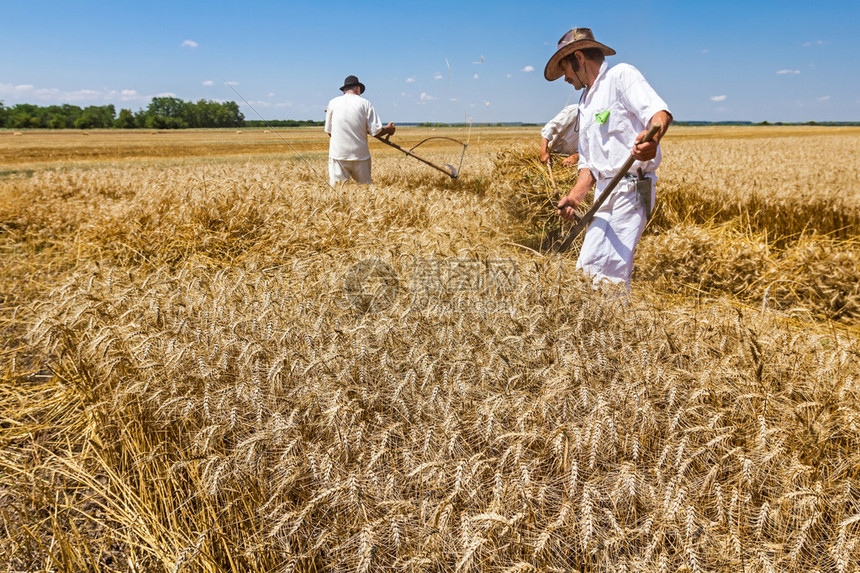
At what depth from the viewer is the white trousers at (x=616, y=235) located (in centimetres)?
290

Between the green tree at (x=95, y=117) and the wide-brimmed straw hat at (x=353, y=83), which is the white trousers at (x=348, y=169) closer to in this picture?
the wide-brimmed straw hat at (x=353, y=83)

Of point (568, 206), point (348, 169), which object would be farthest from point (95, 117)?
point (568, 206)

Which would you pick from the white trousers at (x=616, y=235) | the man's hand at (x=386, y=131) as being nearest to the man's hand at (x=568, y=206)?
the white trousers at (x=616, y=235)

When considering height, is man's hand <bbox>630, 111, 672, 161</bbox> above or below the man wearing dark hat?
below

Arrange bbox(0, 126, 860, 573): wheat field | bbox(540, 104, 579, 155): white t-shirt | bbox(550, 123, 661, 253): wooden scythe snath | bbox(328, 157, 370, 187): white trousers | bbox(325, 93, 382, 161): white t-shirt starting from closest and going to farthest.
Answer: bbox(0, 126, 860, 573): wheat field → bbox(550, 123, 661, 253): wooden scythe snath → bbox(540, 104, 579, 155): white t-shirt → bbox(325, 93, 382, 161): white t-shirt → bbox(328, 157, 370, 187): white trousers

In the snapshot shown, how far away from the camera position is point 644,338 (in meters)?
2.23

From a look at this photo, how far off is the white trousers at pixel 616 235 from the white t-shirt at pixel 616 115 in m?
0.16

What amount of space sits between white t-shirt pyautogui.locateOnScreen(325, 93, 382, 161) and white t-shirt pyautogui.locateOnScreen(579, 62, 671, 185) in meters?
3.60

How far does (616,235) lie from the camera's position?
9.84ft

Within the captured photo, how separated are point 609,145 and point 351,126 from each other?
3987 mm

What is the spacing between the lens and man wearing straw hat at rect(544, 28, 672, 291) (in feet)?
9.09

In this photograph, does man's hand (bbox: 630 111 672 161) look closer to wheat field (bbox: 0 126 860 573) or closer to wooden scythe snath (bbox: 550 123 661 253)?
wooden scythe snath (bbox: 550 123 661 253)

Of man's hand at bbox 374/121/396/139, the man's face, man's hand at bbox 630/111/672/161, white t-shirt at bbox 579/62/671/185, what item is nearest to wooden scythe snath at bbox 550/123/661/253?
man's hand at bbox 630/111/672/161

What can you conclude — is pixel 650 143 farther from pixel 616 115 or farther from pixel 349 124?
pixel 349 124
